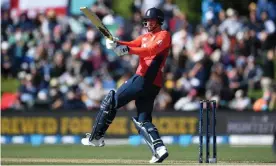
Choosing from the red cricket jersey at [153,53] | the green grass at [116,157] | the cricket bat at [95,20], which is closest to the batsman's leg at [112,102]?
the red cricket jersey at [153,53]

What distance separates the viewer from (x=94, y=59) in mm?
21594

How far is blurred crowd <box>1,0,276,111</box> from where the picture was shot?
1994 centimetres

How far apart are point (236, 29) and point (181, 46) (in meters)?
1.37

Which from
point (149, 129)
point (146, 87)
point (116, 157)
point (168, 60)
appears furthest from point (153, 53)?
point (168, 60)

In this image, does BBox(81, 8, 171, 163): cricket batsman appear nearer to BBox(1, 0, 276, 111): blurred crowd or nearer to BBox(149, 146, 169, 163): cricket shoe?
BBox(149, 146, 169, 163): cricket shoe

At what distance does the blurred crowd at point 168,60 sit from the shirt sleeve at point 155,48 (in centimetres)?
844

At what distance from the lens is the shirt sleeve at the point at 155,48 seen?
11156 mm

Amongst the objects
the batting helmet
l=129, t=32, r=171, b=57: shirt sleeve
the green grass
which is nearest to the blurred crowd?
the green grass

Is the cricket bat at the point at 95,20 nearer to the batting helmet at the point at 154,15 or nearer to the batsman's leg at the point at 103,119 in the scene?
the batting helmet at the point at 154,15

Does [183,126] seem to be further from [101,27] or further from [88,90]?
[101,27]

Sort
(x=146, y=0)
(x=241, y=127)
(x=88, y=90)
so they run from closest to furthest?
(x=241, y=127) < (x=88, y=90) < (x=146, y=0)

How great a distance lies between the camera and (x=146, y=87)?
11.4 metres

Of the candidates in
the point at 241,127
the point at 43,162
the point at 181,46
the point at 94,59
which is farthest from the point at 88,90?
the point at 43,162

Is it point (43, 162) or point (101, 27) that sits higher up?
point (101, 27)
